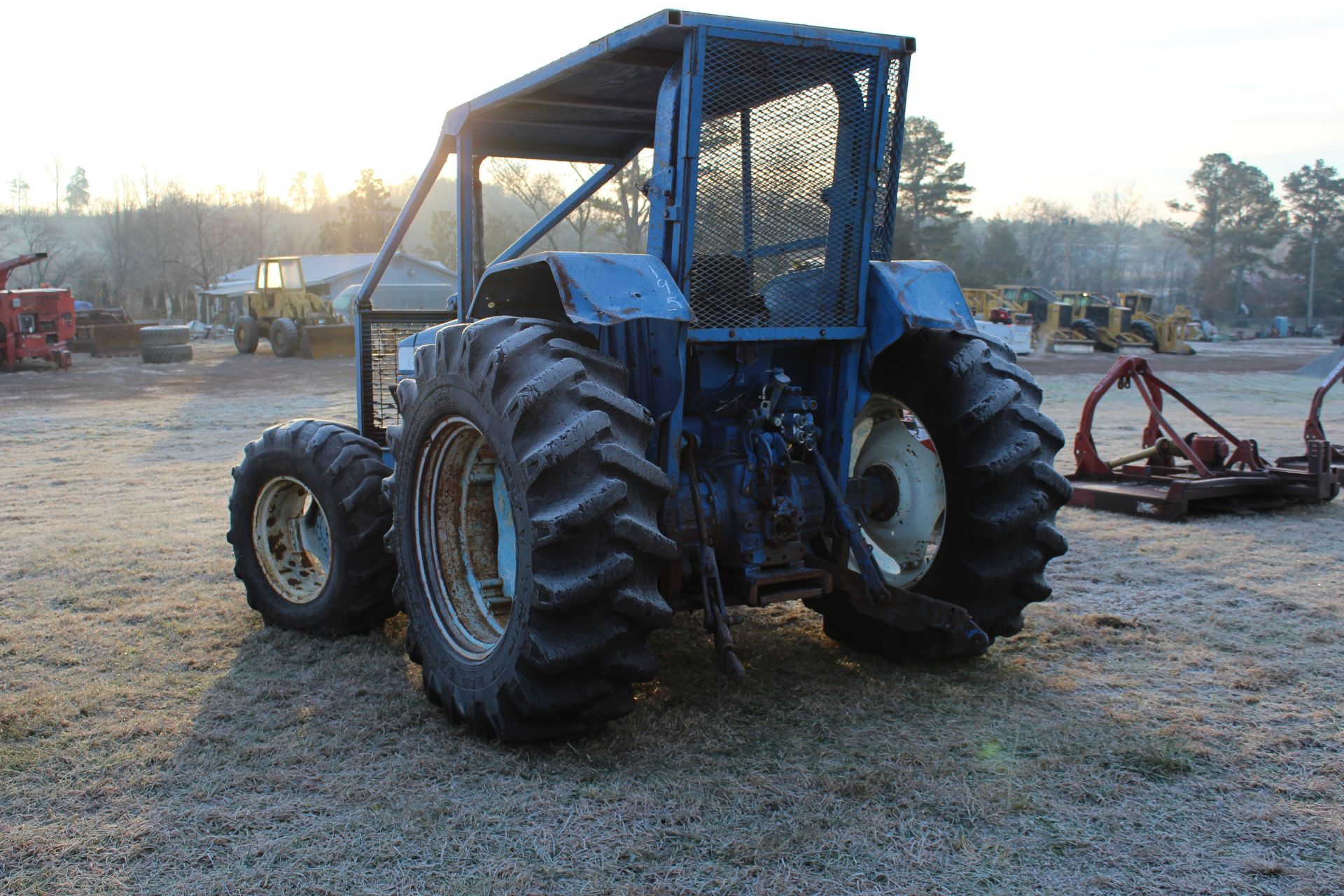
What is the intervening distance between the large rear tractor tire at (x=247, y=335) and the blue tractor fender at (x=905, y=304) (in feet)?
91.7

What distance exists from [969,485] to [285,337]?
25.9 m

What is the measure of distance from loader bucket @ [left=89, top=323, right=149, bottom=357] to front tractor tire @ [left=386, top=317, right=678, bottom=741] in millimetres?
27184

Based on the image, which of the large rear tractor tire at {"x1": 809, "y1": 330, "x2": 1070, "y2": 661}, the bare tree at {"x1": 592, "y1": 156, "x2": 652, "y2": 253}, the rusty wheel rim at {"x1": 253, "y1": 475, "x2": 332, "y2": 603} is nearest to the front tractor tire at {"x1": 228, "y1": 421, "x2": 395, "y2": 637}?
the rusty wheel rim at {"x1": 253, "y1": 475, "x2": 332, "y2": 603}

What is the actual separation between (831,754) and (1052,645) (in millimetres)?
1702

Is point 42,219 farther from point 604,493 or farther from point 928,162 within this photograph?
point 604,493

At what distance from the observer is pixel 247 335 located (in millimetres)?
29438

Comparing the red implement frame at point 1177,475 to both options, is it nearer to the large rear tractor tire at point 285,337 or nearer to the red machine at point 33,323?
the red machine at point 33,323

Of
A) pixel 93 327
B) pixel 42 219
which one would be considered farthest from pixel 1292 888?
pixel 42 219

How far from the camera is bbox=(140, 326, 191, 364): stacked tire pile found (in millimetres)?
25547

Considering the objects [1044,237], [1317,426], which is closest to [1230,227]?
[1044,237]

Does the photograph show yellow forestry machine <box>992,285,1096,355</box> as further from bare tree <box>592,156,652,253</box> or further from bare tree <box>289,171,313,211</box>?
bare tree <box>289,171,313,211</box>

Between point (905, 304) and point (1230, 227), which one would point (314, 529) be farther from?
point (1230, 227)

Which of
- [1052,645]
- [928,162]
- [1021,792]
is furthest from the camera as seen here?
[928,162]

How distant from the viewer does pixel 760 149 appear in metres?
3.99
